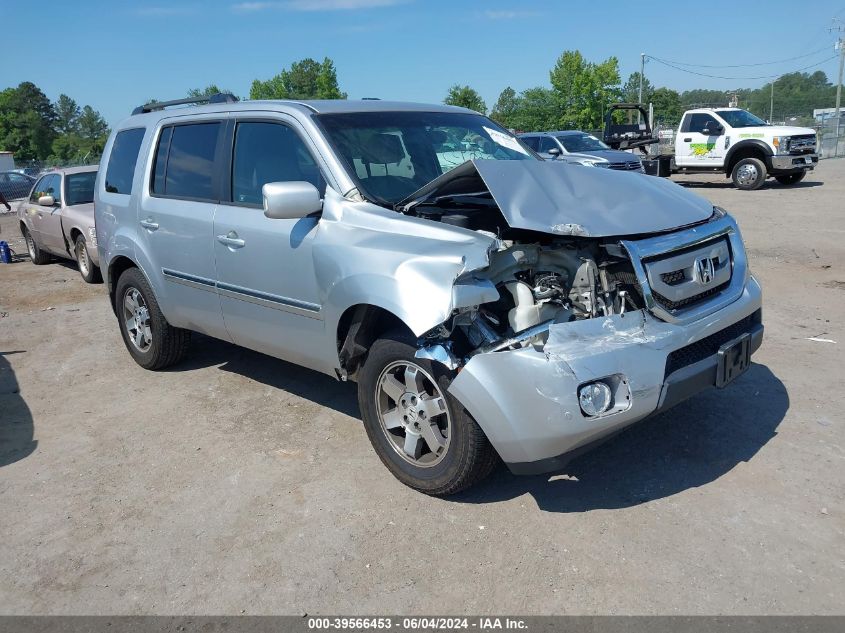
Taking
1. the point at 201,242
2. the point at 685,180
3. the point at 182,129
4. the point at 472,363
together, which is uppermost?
the point at 182,129

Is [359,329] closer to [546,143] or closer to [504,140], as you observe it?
[504,140]

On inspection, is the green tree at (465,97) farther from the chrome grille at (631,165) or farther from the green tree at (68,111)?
the green tree at (68,111)

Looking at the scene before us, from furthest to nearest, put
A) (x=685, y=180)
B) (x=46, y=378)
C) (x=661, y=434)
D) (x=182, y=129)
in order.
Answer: (x=685, y=180)
(x=46, y=378)
(x=182, y=129)
(x=661, y=434)

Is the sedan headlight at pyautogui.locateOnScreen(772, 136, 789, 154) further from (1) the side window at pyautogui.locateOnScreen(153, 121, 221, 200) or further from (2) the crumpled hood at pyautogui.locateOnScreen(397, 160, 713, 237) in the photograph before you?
(1) the side window at pyautogui.locateOnScreen(153, 121, 221, 200)

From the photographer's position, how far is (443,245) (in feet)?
10.7

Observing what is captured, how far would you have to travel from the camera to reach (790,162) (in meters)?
17.1

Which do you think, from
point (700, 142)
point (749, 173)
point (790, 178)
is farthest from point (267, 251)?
point (790, 178)

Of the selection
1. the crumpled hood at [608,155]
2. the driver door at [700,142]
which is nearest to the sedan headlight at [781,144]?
the driver door at [700,142]

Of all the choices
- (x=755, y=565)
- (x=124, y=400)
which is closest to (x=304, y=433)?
(x=124, y=400)

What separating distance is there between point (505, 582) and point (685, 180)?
2209 centimetres

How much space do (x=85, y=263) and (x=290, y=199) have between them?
304 inches

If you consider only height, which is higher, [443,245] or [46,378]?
[443,245]

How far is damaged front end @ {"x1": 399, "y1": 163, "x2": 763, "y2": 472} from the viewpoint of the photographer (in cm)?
300
